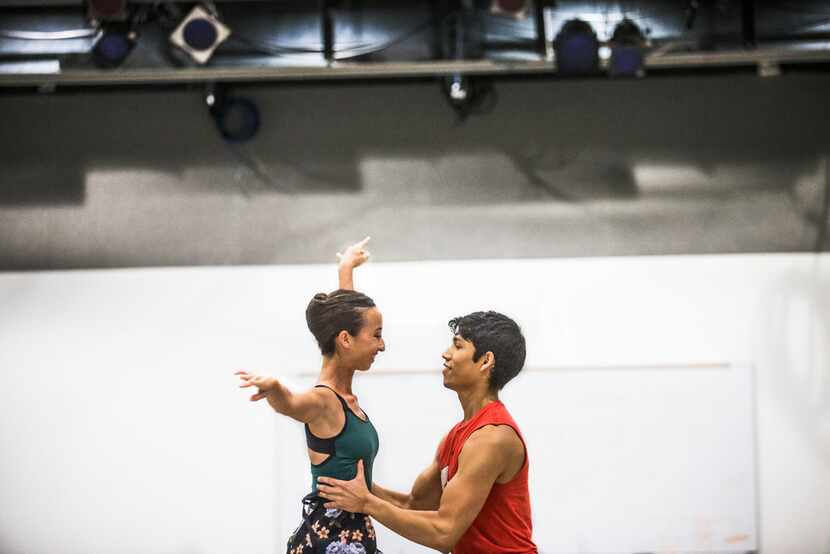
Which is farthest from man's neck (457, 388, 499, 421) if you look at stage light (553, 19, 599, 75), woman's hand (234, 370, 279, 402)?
stage light (553, 19, 599, 75)

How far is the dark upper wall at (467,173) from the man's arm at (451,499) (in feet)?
9.78

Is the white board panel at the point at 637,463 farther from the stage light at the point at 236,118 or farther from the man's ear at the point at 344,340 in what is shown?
the man's ear at the point at 344,340

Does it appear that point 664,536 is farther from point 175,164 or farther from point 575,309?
point 175,164

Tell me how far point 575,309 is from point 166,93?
255 cm

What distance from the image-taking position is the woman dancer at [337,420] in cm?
305

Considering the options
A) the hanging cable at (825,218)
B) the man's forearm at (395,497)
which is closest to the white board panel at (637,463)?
the hanging cable at (825,218)

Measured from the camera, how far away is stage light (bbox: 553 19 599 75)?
14.9 feet

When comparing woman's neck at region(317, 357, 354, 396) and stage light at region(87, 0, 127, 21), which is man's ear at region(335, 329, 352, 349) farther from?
stage light at region(87, 0, 127, 21)

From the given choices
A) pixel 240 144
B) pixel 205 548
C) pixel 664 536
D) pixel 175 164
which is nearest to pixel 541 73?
pixel 240 144

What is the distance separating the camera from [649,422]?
5.44 metres

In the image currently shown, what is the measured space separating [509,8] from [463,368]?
2.03 m

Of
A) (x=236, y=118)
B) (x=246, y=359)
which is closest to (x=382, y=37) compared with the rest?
(x=236, y=118)

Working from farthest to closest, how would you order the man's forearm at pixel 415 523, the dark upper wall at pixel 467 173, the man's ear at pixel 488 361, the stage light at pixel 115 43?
the dark upper wall at pixel 467 173, the stage light at pixel 115 43, the man's ear at pixel 488 361, the man's forearm at pixel 415 523

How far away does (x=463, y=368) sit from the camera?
3045 millimetres
